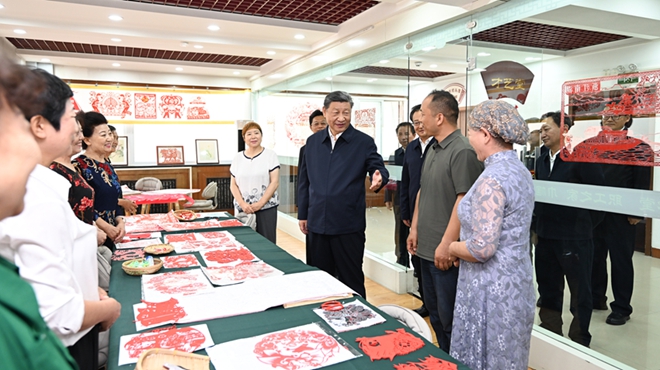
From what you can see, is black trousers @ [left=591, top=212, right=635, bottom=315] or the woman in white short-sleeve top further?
the woman in white short-sleeve top

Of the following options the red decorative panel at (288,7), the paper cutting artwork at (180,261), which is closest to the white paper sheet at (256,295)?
the paper cutting artwork at (180,261)

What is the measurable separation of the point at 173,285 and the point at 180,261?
409 millimetres

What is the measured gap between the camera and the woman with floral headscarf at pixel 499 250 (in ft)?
5.33

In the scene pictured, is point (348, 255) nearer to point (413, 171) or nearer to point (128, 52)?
point (413, 171)

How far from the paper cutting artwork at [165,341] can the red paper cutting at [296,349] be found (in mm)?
182

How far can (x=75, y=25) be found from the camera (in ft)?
15.3

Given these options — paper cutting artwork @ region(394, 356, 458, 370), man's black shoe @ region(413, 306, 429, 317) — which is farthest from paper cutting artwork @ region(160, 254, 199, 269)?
man's black shoe @ region(413, 306, 429, 317)

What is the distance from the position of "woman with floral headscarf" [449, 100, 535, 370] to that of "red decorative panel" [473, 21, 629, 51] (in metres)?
1.08

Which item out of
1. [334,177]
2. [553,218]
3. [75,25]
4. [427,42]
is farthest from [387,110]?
[75,25]

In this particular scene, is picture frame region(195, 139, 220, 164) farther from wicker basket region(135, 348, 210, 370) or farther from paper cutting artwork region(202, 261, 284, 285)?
wicker basket region(135, 348, 210, 370)

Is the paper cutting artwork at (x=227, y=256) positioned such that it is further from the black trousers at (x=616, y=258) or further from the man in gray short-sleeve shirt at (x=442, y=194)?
A: the black trousers at (x=616, y=258)

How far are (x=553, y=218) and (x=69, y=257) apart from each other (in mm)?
2601

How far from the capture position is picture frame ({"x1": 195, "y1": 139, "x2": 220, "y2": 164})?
8539mm

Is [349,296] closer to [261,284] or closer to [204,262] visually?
[261,284]
